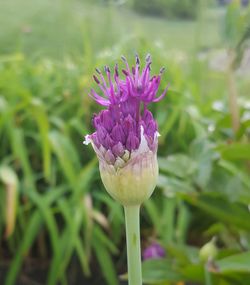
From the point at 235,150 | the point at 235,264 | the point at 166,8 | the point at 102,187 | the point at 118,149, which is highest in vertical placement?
the point at 166,8

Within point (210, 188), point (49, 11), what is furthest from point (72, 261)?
point (49, 11)

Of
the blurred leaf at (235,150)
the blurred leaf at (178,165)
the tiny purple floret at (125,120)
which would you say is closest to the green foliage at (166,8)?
the blurred leaf at (178,165)

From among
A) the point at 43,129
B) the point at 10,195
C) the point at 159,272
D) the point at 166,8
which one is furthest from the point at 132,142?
the point at 166,8

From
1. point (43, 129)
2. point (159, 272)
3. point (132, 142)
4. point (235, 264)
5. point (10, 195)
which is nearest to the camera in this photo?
point (132, 142)

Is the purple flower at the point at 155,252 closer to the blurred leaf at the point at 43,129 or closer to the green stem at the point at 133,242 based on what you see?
the blurred leaf at the point at 43,129

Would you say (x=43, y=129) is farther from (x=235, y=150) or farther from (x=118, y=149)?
(x=118, y=149)
